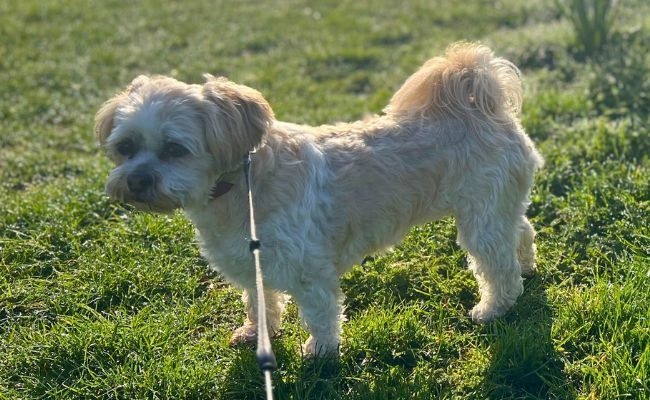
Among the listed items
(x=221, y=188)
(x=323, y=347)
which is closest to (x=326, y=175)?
(x=221, y=188)

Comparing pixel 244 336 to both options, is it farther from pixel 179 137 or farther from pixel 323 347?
pixel 179 137

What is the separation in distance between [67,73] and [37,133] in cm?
236

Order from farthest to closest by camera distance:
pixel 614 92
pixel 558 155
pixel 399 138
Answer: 1. pixel 614 92
2. pixel 558 155
3. pixel 399 138

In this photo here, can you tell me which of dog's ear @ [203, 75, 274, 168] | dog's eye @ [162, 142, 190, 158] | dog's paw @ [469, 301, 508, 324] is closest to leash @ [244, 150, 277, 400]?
dog's ear @ [203, 75, 274, 168]

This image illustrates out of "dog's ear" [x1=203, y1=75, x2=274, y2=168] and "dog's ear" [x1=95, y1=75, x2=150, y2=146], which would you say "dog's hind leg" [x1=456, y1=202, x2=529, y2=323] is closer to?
"dog's ear" [x1=203, y1=75, x2=274, y2=168]

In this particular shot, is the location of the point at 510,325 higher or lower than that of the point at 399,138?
lower

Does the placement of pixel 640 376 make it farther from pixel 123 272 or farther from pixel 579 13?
pixel 579 13

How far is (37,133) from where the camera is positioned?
26.0ft

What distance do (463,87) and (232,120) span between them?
1.52 m

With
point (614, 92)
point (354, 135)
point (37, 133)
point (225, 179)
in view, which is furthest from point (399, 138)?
point (37, 133)

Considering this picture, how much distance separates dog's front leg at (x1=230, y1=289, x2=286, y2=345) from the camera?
165 inches

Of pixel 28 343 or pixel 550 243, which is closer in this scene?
pixel 28 343

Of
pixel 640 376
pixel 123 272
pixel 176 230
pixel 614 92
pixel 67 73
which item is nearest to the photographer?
pixel 640 376

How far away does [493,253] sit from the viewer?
4.23 metres
